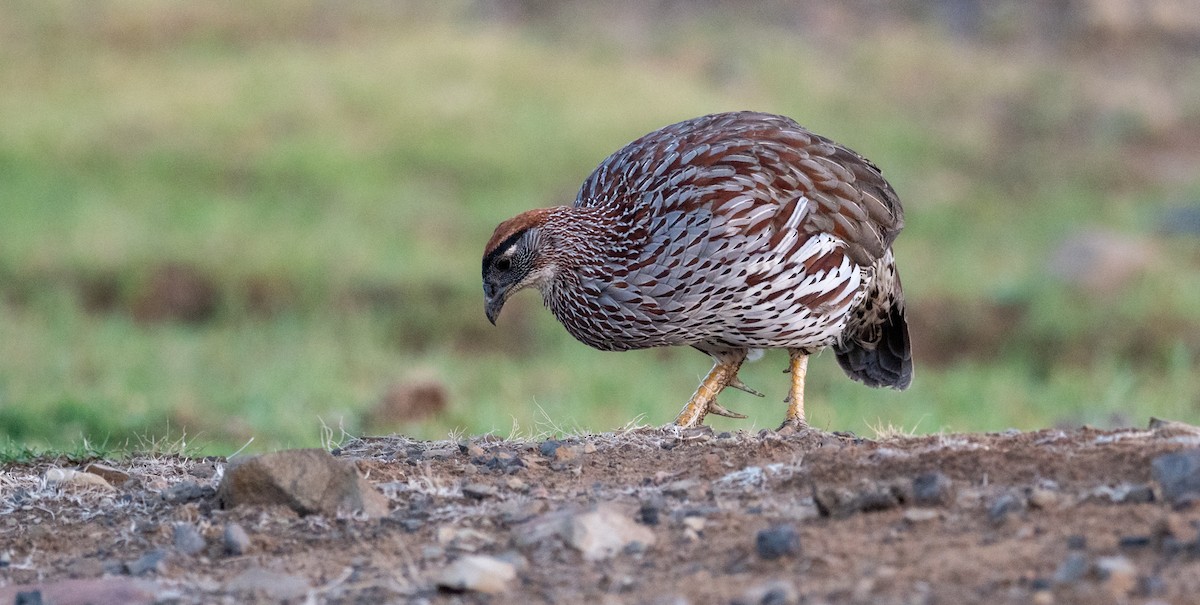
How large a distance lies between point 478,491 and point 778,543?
1.02 metres

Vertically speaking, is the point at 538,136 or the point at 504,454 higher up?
the point at 538,136

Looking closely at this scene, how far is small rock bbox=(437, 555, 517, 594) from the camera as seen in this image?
10.6 ft

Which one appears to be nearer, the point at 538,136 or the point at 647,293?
the point at 647,293

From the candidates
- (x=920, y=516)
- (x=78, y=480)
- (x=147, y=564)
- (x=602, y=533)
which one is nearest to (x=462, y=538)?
(x=602, y=533)

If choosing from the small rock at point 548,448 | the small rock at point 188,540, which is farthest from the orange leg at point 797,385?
the small rock at point 188,540

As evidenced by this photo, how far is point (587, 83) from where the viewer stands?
16.2 m

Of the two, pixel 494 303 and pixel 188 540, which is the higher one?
pixel 494 303

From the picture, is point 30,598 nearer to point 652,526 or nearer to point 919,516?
point 652,526

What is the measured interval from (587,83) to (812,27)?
6.82 m

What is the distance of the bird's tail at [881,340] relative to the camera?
600cm

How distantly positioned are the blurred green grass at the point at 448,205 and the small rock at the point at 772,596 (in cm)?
221

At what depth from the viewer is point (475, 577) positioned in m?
3.24

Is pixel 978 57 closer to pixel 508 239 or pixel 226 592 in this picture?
pixel 508 239

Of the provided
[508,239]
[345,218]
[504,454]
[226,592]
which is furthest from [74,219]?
[226,592]
